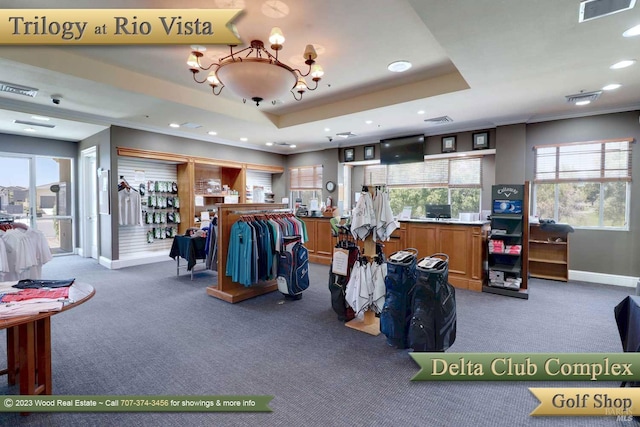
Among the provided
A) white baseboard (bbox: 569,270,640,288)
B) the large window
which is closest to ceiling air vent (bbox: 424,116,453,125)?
the large window

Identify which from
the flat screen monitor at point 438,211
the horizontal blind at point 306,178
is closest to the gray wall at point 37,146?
the horizontal blind at point 306,178

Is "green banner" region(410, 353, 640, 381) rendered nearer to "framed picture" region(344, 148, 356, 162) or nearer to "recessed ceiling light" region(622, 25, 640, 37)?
"recessed ceiling light" region(622, 25, 640, 37)

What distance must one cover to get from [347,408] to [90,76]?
483cm

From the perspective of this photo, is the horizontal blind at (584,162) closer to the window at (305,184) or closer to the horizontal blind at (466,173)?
the horizontal blind at (466,173)

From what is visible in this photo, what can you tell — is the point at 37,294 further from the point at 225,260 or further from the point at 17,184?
the point at 17,184

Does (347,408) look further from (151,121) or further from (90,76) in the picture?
(151,121)

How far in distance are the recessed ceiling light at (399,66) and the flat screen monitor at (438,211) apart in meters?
2.68

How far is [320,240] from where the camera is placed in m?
6.86

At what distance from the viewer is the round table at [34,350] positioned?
187cm

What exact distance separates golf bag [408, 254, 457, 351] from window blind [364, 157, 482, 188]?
16.8ft

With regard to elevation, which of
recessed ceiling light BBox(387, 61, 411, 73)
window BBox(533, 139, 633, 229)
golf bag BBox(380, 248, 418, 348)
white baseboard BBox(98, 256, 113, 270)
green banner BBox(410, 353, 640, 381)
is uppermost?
recessed ceiling light BBox(387, 61, 411, 73)

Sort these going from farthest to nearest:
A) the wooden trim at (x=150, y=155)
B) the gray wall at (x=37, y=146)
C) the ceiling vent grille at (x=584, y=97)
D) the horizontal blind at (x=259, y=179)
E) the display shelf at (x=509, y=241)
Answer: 1. the horizontal blind at (x=259, y=179)
2. the gray wall at (x=37, y=146)
3. the wooden trim at (x=150, y=155)
4. the display shelf at (x=509, y=241)
5. the ceiling vent grille at (x=584, y=97)

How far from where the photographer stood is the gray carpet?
1.93 m

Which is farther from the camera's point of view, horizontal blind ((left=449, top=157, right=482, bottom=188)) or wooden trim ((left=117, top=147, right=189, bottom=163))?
horizontal blind ((left=449, top=157, right=482, bottom=188))
